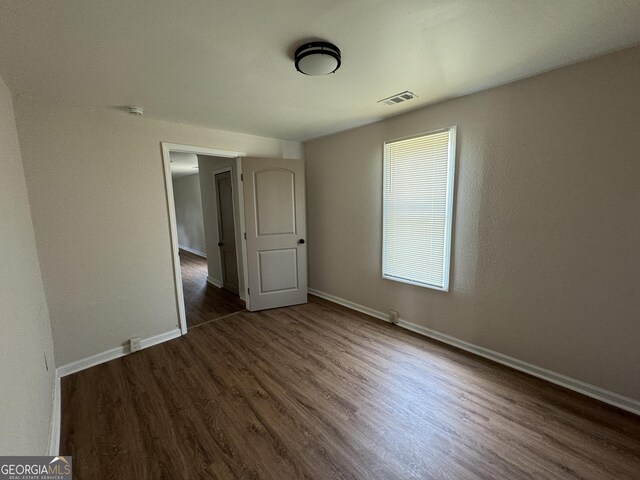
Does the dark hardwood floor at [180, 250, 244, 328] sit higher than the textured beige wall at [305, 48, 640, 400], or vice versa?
the textured beige wall at [305, 48, 640, 400]

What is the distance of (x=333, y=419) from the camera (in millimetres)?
1727

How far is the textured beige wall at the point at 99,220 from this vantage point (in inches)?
82.8

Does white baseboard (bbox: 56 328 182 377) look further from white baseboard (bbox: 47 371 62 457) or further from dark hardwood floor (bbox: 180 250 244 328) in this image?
dark hardwood floor (bbox: 180 250 244 328)

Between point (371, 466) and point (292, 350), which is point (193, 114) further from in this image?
point (371, 466)

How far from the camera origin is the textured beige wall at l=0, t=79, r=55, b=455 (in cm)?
98

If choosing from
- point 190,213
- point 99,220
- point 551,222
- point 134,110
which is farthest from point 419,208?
point 190,213

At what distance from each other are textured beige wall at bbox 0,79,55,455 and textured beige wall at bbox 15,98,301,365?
0.17 metres

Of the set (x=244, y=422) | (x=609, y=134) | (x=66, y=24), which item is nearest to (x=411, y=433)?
(x=244, y=422)

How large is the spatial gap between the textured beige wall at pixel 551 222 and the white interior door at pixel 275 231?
5.09 feet

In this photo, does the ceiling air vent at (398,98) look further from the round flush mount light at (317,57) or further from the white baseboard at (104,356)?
the white baseboard at (104,356)

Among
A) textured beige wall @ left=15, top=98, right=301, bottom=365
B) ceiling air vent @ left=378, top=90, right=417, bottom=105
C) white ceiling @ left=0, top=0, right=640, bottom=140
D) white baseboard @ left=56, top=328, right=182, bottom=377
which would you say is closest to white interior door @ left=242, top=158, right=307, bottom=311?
textured beige wall @ left=15, top=98, right=301, bottom=365

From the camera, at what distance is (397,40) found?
148cm

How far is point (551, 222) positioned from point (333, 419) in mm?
2168

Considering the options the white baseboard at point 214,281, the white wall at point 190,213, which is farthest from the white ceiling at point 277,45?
the white wall at point 190,213
